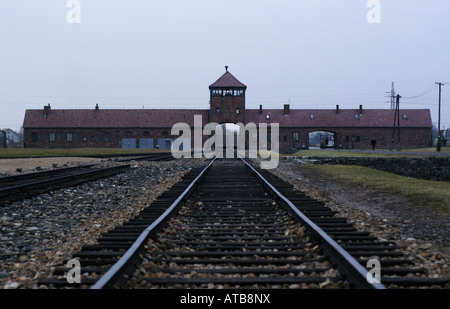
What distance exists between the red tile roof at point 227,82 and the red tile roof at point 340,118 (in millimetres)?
6683

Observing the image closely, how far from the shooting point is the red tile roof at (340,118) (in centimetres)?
6569

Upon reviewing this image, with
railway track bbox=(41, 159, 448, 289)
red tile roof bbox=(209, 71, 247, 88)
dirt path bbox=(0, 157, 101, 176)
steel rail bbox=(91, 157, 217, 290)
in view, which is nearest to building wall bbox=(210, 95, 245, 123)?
red tile roof bbox=(209, 71, 247, 88)

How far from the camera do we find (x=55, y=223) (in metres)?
6.61

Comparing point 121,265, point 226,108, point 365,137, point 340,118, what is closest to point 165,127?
point 226,108

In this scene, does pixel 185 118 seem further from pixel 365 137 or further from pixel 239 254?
pixel 239 254

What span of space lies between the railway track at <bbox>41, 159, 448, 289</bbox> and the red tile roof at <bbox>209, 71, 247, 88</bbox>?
55.1m

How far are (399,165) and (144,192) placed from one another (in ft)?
58.6

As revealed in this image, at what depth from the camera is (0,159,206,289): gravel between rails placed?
14.0 feet

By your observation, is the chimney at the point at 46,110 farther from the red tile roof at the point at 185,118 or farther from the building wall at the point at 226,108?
the building wall at the point at 226,108

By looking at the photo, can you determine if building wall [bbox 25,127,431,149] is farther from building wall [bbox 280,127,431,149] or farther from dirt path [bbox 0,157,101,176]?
dirt path [bbox 0,157,101,176]

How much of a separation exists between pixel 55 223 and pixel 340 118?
64174 millimetres

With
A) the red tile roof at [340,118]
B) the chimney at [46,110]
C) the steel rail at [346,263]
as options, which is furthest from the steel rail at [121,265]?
the chimney at [46,110]
